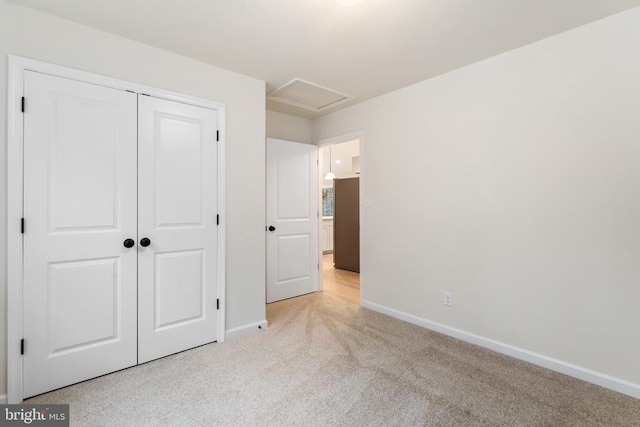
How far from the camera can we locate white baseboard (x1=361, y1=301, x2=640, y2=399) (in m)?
1.92

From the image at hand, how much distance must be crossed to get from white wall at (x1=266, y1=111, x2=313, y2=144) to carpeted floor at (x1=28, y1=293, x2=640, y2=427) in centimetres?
257

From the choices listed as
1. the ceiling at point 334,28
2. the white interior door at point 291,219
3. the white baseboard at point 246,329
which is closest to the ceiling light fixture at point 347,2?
the ceiling at point 334,28

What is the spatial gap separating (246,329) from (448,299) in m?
1.93

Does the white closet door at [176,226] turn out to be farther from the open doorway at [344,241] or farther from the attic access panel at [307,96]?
the open doorway at [344,241]

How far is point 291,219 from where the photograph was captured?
397 cm

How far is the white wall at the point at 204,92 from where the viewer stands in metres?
1.81

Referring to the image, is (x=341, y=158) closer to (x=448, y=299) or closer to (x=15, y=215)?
(x=448, y=299)

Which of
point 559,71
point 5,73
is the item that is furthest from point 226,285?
point 559,71

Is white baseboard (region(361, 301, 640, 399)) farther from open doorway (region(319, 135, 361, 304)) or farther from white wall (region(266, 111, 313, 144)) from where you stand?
white wall (region(266, 111, 313, 144))

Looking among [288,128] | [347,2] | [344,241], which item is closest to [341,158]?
[344,241]

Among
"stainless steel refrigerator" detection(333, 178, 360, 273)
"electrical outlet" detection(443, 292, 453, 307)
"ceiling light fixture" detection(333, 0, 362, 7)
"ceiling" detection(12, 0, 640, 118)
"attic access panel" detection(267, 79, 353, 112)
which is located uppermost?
"attic access panel" detection(267, 79, 353, 112)

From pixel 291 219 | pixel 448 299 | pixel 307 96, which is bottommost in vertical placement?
pixel 448 299

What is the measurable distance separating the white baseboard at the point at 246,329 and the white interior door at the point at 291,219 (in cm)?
84

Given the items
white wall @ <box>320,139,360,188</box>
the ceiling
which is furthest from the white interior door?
white wall @ <box>320,139,360,188</box>
